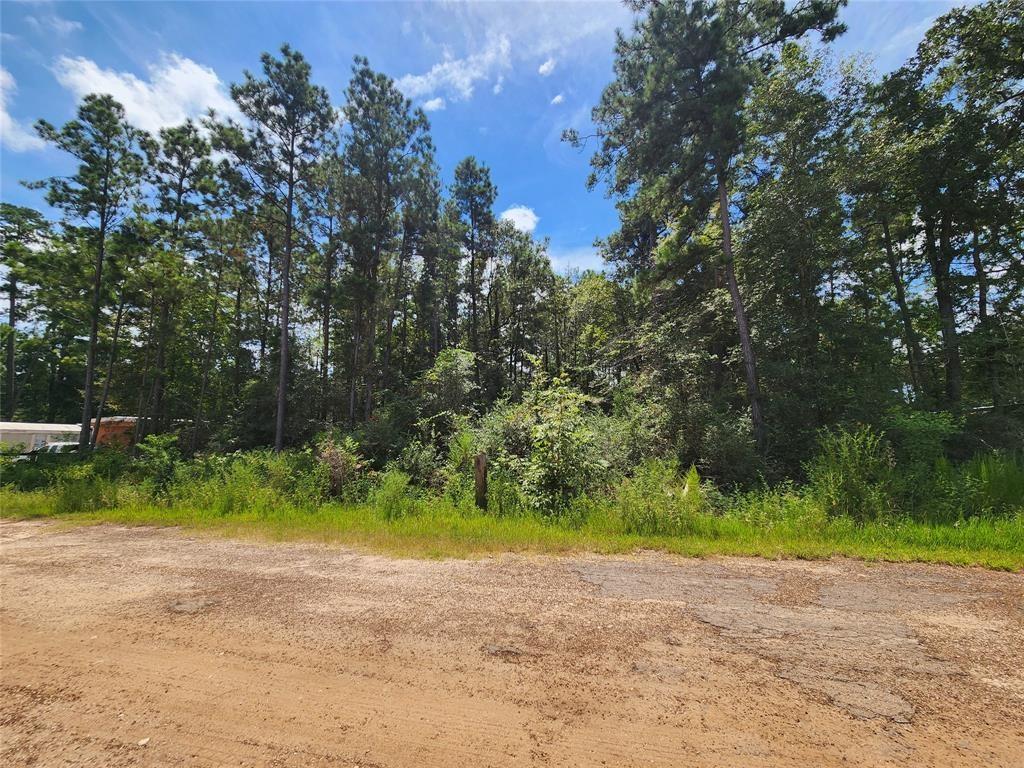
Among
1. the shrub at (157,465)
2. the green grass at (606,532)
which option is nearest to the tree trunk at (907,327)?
the green grass at (606,532)

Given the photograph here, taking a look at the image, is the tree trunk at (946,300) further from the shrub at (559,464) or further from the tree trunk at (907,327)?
the shrub at (559,464)

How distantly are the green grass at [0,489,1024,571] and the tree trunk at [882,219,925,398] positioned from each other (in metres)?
8.65

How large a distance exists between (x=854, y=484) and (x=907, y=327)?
9.31 metres

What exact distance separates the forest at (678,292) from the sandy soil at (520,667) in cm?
253

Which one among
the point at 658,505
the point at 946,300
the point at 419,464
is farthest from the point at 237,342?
the point at 946,300

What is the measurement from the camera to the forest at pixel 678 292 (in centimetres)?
823

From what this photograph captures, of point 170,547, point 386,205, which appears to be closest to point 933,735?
point 170,547

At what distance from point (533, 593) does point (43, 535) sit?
8459 millimetres

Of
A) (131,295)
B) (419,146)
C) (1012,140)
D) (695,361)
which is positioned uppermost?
(419,146)

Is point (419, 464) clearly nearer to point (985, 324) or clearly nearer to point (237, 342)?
point (985, 324)

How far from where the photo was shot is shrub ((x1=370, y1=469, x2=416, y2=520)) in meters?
7.52

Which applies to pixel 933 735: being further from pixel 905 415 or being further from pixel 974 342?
pixel 974 342

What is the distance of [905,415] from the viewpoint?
31.4 ft

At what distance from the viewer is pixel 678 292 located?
13.5m
